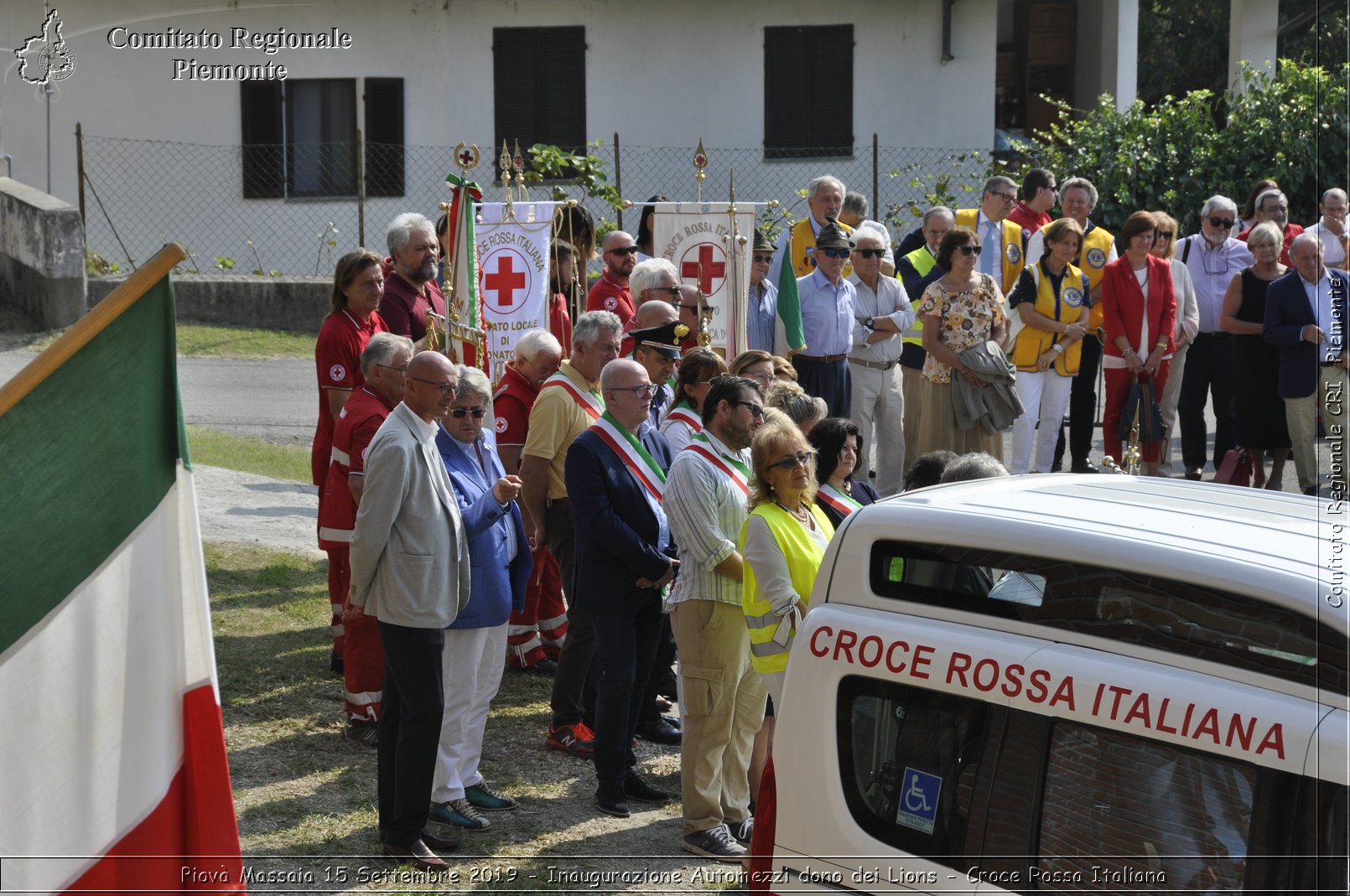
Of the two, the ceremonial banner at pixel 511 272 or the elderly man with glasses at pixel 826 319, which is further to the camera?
the elderly man with glasses at pixel 826 319

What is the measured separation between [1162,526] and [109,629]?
108 inches

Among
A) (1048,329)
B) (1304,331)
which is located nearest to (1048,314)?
(1048,329)

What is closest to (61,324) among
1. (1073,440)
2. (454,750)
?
(1073,440)

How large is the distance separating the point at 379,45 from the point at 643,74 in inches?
144

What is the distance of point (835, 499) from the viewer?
6.48m

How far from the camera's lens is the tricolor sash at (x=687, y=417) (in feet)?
23.4

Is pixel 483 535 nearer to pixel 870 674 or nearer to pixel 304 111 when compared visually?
pixel 870 674

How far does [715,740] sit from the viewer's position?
20.4 ft

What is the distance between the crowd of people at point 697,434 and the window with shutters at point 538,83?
1011 cm

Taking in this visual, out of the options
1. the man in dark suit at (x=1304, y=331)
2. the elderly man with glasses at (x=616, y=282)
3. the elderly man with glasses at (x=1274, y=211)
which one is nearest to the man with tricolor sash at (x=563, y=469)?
the elderly man with glasses at (x=616, y=282)

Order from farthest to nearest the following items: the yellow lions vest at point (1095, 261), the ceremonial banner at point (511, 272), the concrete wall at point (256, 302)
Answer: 1. the concrete wall at point (256, 302)
2. the yellow lions vest at point (1095, 261)
3. the ceremonial banner at point (511, 272)

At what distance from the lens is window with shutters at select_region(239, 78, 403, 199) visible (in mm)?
20578

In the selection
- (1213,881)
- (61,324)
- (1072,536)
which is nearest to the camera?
(1213,881)

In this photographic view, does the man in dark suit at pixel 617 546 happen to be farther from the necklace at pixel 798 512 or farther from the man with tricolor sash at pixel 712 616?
the necklace at pixel 798 512
